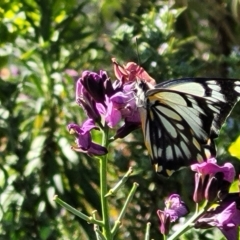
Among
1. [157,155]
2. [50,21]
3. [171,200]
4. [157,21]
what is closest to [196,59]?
[157,21]

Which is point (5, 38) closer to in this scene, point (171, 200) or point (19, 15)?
point (19, 15)

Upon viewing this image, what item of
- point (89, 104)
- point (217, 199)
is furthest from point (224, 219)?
point (89, 104)

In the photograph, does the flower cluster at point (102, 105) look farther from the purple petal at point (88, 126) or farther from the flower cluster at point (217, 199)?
the flower cluster at point (217, 199)

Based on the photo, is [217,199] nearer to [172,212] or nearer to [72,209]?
[172,212]

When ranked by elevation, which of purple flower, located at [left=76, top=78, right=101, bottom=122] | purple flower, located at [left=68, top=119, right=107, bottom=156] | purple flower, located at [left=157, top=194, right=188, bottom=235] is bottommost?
purple flower, located at [left=157, top=194, right=188, bottom=235]

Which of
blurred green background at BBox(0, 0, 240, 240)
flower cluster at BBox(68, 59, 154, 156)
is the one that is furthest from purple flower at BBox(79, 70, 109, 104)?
blurred green background at BBox(0, 0, 240, 240)

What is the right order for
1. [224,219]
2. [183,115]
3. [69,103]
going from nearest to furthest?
[224,219] < [183,115] < [69,103]

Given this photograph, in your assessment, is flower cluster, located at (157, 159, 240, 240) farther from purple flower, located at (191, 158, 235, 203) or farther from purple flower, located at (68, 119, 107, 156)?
purple flower, located at (68, 119, 107, 156)
